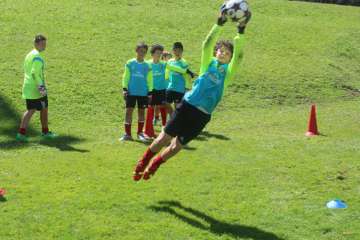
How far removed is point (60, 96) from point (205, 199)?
9158 mm

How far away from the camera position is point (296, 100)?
19719 mm

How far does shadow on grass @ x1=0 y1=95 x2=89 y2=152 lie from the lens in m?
12.2

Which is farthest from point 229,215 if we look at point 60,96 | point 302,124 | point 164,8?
point 164,8

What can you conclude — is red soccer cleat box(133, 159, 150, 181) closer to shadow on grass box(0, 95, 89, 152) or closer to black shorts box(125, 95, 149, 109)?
shadow on grass box(0, 95, 89, 152)

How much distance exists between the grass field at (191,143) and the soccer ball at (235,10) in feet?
8.62

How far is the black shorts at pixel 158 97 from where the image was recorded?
1387cm

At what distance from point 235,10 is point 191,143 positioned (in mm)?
4951

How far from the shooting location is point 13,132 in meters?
13.7

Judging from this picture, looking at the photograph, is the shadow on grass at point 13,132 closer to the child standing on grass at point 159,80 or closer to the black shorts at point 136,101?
the black shorts at point 136,101

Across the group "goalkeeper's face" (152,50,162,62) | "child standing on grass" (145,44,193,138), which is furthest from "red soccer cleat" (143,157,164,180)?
"goalkeeper's face" (152,50,162,62)

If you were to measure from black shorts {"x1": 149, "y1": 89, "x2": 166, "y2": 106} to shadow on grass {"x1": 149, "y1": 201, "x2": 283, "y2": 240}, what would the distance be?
5.87 metres

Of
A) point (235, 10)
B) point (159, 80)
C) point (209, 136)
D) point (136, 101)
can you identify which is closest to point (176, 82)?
point (159, 80)

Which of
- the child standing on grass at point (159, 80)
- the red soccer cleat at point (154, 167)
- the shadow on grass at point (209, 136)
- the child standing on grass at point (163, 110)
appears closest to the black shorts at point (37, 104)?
the child standing on grass at point (159, 80)

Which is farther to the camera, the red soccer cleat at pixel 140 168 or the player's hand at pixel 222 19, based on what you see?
the red soccer cleat at pixel 140 168
